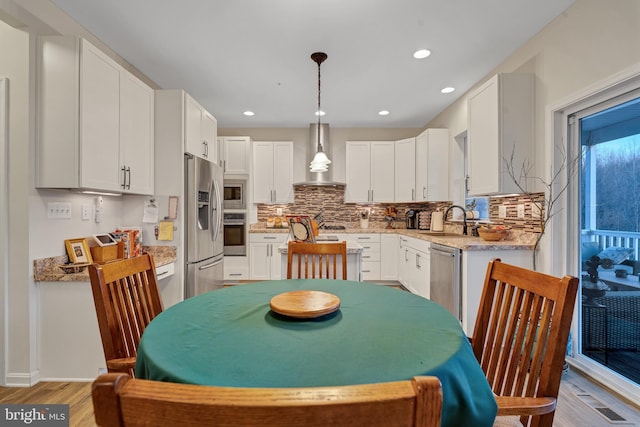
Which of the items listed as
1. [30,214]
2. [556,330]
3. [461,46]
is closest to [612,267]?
[556,330]

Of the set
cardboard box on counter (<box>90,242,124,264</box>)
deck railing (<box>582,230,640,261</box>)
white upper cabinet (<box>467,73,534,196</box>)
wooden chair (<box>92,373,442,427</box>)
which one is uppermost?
white upper cabinet (<box>467,73,534,196</box>)

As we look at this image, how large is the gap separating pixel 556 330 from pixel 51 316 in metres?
2.86

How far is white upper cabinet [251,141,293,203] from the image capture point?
5023 millimetres

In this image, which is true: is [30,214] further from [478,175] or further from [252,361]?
[478,175]

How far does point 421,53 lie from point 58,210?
331 cm

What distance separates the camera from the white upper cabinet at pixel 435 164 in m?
4.36

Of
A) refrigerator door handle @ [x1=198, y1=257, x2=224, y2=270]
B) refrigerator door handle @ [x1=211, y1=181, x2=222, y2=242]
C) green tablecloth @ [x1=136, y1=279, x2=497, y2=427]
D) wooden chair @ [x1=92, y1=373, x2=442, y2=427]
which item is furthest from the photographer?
refrigerator door handle @ [x1=211, y1=181, x2=222, y2=242]

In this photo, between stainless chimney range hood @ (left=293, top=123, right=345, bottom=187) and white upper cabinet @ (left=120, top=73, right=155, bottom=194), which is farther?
stainless chimney range hood @ (left=293, top=123, right=345, bottom=187)

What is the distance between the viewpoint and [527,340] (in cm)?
105

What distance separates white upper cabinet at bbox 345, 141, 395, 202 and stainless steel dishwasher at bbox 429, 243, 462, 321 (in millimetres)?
1884

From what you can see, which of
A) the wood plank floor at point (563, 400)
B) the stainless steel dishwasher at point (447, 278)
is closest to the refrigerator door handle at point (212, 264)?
the wood plank floor at point (563, 400)

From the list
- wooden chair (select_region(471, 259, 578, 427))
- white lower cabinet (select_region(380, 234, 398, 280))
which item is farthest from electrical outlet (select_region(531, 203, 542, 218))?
white lower cabinet (select_region(380, 234, 398, 280))

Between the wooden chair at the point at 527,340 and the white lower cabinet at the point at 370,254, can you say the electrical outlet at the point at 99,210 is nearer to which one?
the wooden chair at the point at 527,340

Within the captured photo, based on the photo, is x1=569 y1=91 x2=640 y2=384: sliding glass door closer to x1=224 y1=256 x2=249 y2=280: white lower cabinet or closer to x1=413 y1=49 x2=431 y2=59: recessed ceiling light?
x1=413 y1=49 x2=431 y2=59: recessed ceiling light
